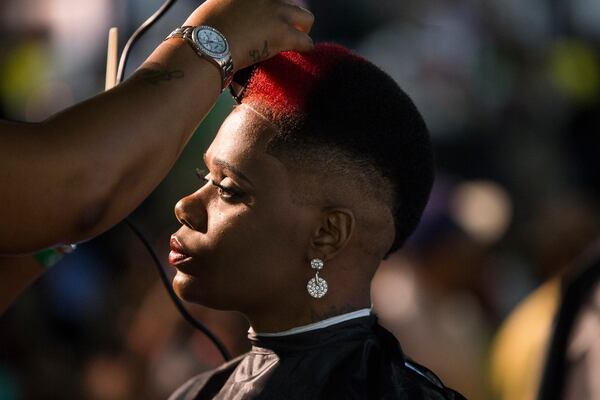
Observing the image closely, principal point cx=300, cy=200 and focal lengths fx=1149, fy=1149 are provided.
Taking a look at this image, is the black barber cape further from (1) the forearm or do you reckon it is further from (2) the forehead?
(1) the forearm

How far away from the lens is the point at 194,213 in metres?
2.28

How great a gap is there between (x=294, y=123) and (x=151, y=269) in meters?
3.01

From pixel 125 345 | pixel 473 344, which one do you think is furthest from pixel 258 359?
pixel 125 345

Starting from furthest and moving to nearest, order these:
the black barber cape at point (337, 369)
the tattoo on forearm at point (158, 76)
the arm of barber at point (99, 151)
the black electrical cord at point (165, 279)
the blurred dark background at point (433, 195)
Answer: the blurred dark background at point (433, 195)
the black electrical cord at point (165, 279)
the black barber cape at point (337, 369)
the tattoo on forearm at point (158, 76)
the arm of barber at point (99, 151)

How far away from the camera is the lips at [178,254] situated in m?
2.29

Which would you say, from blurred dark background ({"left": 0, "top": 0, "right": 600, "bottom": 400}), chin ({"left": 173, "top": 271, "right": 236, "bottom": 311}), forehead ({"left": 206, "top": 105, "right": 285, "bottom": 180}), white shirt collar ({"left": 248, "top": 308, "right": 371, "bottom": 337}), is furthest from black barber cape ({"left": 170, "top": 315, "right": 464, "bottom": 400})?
blurred dark background ({"left": 0, "top": 0, "right": 600, "bottom": 400})

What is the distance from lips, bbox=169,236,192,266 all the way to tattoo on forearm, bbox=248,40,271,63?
17.1 inches

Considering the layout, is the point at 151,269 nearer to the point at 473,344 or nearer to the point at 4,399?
the point at 4,399

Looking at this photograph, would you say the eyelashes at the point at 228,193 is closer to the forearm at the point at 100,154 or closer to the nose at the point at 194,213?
the nose at the point at 194,213

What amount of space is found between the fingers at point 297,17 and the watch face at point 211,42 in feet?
0.53

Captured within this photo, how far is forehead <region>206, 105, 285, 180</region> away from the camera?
2.24 m

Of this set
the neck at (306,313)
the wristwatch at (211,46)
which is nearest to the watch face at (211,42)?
the wristwatch at (211,46)

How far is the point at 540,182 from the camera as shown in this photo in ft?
22.6

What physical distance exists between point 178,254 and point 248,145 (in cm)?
26
